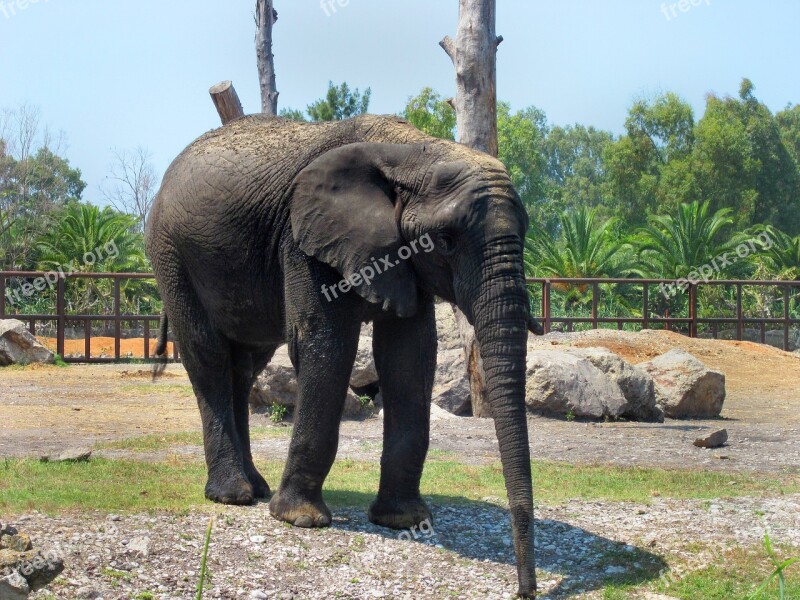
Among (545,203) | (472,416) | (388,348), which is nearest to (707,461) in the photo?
(472,416)

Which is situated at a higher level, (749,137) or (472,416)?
(749,137)

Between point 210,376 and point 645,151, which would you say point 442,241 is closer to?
point 210,376

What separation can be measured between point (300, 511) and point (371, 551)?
616 mm

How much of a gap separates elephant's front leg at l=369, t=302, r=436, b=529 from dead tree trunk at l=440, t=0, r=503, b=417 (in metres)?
6.78

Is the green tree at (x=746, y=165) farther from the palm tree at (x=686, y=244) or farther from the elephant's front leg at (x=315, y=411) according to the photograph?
the elephant's front leg at (x=315, y=411)

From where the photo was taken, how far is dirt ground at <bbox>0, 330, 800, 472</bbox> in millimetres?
11539

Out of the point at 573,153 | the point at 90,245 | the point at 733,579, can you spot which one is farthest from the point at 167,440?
the point at 573,153

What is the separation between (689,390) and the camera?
15.5m

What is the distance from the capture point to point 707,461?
448 inches

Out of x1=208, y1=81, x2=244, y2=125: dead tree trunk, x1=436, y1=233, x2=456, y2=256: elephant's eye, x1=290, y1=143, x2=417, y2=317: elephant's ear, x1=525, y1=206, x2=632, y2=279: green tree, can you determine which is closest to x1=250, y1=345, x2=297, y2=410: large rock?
x1=208, y1=81, x2=244, y2=125: dead tree trunk

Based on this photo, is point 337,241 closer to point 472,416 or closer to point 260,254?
point 260,254

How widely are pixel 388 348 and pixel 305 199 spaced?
118cm

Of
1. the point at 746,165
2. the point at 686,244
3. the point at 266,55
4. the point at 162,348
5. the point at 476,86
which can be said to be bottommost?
the point at 162,348

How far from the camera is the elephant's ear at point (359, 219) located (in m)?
6.98
